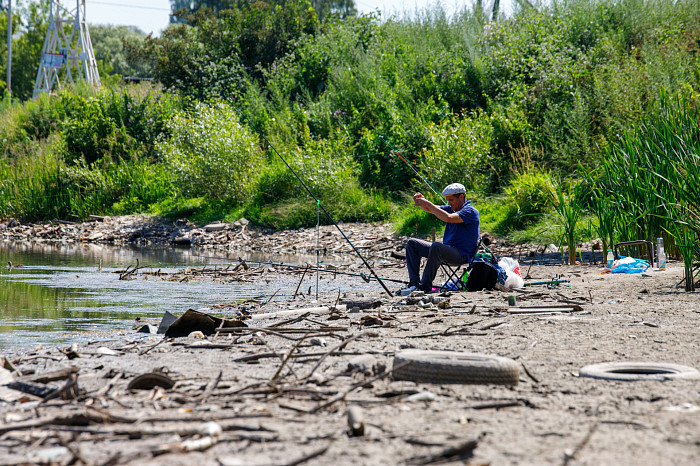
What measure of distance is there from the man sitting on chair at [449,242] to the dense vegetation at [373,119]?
9.49 ft

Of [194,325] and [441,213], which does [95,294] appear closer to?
[194,325]

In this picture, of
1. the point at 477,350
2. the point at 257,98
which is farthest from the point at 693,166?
the point at 257,98

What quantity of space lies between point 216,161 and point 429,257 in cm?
1441

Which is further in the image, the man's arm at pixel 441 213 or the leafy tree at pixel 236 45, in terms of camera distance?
the leafy tree at pixel 236 45

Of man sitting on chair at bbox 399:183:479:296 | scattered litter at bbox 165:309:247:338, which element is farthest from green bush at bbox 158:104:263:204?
scattered litter at bbox 165:309:247:338

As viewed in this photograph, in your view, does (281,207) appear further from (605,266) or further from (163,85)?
(163,85)

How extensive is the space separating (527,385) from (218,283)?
7.36 metres

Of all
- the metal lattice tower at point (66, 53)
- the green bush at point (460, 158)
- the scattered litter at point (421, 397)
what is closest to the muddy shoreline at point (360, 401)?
the scattered litter at point (421, 397)

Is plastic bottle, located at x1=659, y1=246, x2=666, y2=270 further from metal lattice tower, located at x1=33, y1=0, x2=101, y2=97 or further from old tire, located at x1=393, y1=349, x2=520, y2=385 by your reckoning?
metal lattice tower, located at x1=33, y1=0, x2=101, y2=97

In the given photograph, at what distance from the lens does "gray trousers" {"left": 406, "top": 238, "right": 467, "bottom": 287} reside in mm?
8641

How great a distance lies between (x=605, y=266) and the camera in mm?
11258

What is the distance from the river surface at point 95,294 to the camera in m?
6.65

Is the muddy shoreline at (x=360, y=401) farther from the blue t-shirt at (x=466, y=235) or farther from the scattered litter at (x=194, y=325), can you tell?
the blue t-shirt at (x=466, y=235)

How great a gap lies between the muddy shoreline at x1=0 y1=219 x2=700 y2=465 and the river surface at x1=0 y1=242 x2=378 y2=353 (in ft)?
3.11
